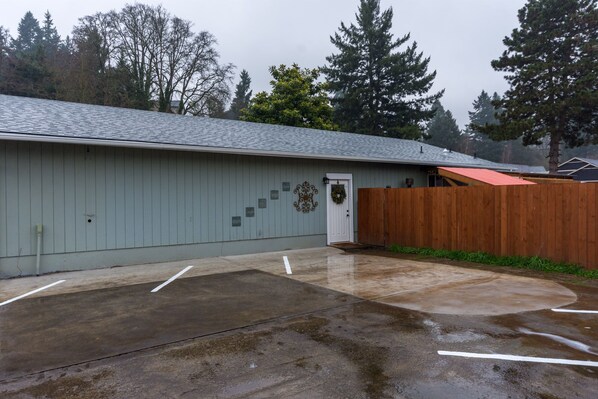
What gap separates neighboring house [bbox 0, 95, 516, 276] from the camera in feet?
25.0

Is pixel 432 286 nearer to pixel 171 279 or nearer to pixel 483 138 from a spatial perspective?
pixel 171 279

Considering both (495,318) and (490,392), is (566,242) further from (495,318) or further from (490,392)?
(490,392)

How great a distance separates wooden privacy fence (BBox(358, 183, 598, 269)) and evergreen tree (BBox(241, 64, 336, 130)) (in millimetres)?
14392

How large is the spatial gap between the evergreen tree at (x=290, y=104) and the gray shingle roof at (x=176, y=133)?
1056 centimetres

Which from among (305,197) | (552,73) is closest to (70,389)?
(305,197)

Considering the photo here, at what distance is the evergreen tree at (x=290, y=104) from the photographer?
82.8 ft

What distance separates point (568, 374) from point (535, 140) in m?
23.8

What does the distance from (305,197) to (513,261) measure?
5529 millimetres

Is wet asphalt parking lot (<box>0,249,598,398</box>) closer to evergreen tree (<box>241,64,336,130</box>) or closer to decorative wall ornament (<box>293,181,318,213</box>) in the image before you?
decorative wall ornament (<box>293,181,318,213</box>)

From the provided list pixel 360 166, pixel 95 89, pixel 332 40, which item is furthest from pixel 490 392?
pixel 332 40

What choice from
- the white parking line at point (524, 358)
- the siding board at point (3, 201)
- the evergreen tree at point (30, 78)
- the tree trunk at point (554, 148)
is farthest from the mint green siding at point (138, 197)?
the evergreen tree at point (30, 78)

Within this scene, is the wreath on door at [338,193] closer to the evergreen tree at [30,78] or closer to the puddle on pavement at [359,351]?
the puddle on pavement at [359,351]

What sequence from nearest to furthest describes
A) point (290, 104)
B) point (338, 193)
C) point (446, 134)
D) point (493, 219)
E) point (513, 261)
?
point (513, 261), point (493, 219), point (338, 193), point (290, 104), point (446, 134)

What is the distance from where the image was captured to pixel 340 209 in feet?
39.7
